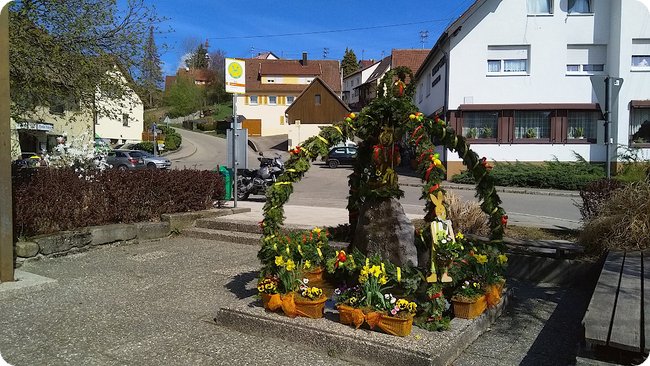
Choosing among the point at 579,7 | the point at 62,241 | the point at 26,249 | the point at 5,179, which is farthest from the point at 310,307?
the point at 579,7

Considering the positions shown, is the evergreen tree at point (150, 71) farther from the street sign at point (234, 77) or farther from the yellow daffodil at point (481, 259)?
the yellow daffodil at point (481, 259)

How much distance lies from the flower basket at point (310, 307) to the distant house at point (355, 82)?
67.5 metres

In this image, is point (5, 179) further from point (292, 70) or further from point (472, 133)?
point (292, 70)

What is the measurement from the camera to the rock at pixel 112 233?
816cm

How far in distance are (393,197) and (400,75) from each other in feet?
4.15

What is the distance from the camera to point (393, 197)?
16.7ft

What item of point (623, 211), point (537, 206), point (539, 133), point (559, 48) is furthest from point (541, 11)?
point (623, 211)

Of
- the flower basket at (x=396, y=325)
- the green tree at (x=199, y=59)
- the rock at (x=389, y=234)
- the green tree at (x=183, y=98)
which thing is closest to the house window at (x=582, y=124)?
the rock at (x=389, y=234)

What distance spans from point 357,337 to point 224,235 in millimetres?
5614

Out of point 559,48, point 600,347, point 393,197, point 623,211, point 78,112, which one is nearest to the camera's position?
point 600,347

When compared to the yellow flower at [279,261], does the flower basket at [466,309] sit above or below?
below

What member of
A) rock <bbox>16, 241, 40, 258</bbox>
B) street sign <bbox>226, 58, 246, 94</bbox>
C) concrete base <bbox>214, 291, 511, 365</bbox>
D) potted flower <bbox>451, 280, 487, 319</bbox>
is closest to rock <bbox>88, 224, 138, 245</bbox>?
rock <bbox>16, 241, 40, 258</bbox>

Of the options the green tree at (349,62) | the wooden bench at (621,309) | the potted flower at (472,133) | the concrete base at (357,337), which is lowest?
the concrete base at (357,337)

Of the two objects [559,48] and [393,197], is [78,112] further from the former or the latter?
[559,48]
